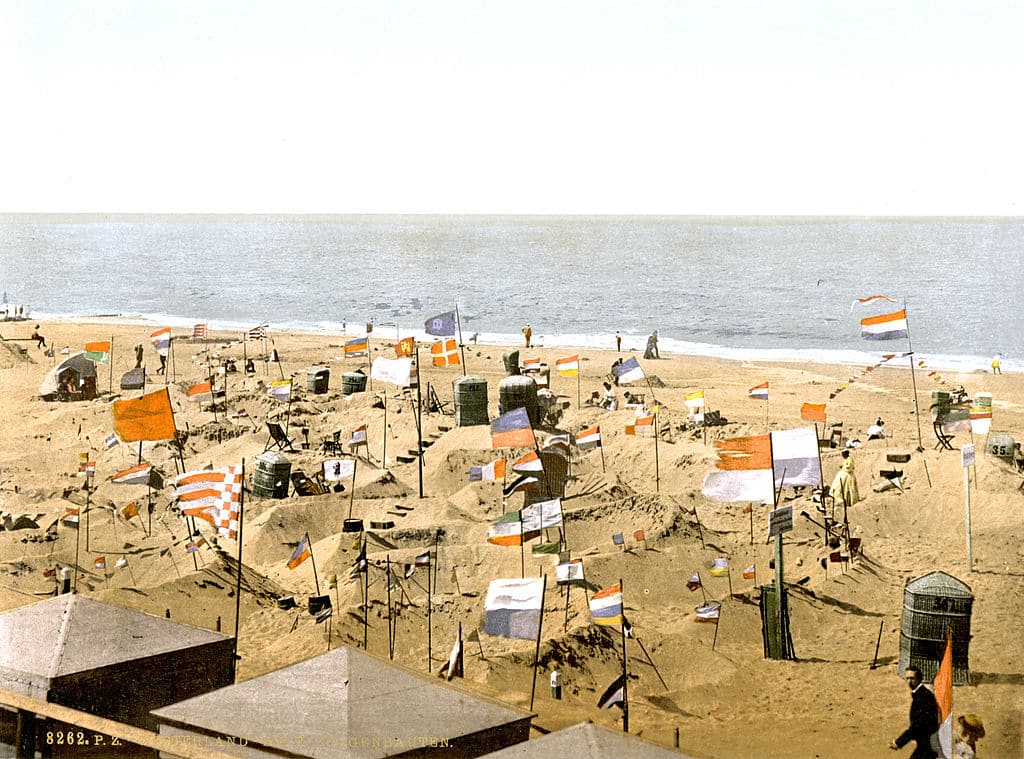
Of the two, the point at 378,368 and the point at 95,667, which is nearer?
the point at 95,667

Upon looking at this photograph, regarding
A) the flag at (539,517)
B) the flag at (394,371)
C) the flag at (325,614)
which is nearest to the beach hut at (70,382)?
the flag at (394,371)

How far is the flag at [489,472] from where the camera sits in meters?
27.2

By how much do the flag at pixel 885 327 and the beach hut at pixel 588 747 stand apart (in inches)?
864

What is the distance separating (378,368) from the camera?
31812 millimetres

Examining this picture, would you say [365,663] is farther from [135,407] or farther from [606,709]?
[135,407]

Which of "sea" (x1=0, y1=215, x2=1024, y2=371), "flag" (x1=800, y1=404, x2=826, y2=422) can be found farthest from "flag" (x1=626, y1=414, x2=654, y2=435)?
"sea" (x1=0, y1=215, x2=1024, y2=371)

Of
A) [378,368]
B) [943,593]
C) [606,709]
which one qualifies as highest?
[378,368]

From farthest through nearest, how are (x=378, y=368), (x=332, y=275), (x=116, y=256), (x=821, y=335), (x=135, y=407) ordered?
1. (x=116, y=256)
2. (x=332, y=275)
3. (x=821, y=335)
4. (x=378, y=368)
5. (x=135, y=407)

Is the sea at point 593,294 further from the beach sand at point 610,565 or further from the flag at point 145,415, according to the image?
the flag at point 145,415

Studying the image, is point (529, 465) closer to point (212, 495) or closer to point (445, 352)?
point (212, 495)

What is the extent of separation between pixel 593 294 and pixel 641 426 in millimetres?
88715

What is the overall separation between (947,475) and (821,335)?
5715cm

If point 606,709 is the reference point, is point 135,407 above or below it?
above

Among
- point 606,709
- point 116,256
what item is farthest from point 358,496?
point 116,256
